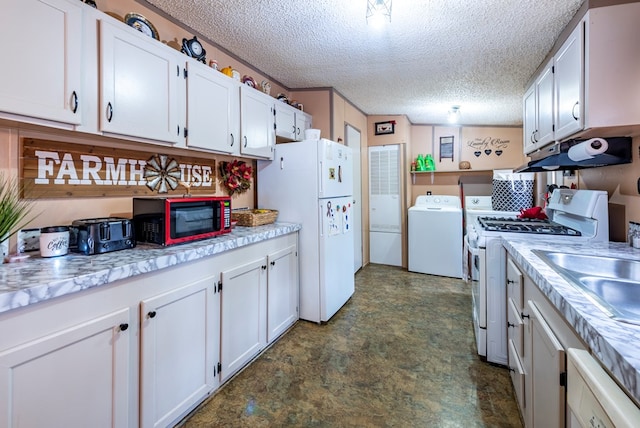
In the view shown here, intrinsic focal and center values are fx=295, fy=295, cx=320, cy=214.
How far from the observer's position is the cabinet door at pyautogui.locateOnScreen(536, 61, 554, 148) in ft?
7.08

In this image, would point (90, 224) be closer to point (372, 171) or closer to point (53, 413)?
point (53, 413)

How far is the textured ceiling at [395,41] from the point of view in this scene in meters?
1.91

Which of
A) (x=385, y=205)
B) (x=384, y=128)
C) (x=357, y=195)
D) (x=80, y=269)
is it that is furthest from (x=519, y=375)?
(x=384, y=128)

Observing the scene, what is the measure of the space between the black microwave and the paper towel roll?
220 centimetres

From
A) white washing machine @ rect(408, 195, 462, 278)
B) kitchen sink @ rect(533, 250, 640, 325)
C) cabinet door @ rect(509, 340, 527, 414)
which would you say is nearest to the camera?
kitchen sink @ rect(533, 250, 640, 325)

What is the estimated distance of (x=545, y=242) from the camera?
5.84ft

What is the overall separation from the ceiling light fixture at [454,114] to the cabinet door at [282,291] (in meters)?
2.97

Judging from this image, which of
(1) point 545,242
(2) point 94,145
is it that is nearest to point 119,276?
(2) point 94,145

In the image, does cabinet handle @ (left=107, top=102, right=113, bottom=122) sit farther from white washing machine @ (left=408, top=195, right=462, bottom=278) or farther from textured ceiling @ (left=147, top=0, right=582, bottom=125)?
white washing machine @ (left=408, top=195, right=462, bottom=278)

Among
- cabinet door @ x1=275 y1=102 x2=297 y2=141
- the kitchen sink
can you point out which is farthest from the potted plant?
the kitchen sink

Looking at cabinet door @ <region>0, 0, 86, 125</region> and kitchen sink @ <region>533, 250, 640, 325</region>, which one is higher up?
cabinet door @ <region>0, 0, 86, 125</region>

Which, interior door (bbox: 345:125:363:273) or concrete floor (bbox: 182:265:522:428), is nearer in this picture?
concrete floor (bbox: 182:265:522:428)

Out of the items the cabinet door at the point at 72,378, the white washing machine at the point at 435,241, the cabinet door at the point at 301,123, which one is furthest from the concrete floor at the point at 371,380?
the cabinet door at the point at 301,123

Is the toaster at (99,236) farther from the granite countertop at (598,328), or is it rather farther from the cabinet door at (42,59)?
the granite countertop at (598,328)
